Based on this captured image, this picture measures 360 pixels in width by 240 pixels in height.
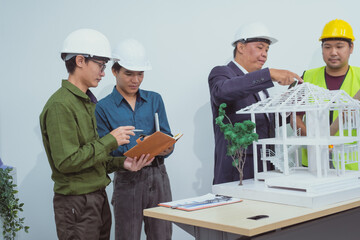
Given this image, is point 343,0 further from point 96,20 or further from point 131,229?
point 131,229

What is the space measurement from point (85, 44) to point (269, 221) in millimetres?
1401

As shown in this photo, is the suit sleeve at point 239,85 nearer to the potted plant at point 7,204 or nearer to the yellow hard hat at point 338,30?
the yellow hard hat at point 338,30

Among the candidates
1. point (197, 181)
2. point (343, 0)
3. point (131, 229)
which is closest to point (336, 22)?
point (343, 0)

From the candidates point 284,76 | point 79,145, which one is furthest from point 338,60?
point 79,145

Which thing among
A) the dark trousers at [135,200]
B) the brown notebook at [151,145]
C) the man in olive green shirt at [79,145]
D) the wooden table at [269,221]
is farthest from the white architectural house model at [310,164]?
the man in olive green shirt at [79,145]

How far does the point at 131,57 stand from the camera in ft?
9.23

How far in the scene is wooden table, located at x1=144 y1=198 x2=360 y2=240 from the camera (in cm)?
171

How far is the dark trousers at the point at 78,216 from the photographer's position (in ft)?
7.29

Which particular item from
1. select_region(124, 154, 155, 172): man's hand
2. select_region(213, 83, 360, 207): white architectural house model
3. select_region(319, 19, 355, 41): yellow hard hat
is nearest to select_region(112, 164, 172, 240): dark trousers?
select_region(124, 154, 155, 172): man's hand

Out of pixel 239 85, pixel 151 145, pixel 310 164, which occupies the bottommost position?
pixel 310 164

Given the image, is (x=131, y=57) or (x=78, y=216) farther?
(x=131, y=57)

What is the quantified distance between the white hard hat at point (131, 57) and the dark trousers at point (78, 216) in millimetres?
908

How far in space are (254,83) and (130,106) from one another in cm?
86

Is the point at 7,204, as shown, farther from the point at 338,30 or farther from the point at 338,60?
the point at 338,30
